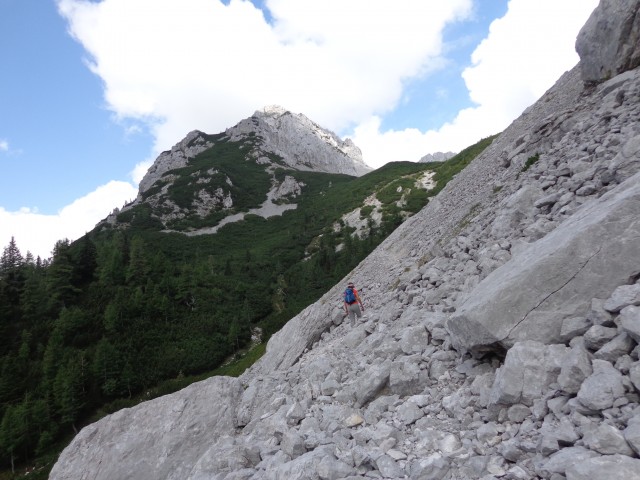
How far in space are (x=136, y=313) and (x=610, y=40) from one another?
76178mm

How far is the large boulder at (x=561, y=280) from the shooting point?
5895 mm

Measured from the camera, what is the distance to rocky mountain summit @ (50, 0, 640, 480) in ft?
14.7

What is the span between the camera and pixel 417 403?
6926mm

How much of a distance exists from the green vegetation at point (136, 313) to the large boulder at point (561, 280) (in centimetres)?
3896

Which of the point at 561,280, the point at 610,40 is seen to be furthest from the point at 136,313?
the point at 610,40

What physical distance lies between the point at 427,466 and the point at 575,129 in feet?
55.2

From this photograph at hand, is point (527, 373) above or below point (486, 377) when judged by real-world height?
above

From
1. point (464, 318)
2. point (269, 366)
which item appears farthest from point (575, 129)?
point (269, 366)

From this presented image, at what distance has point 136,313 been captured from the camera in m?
66.0

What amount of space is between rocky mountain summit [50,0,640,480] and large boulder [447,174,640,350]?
26mm

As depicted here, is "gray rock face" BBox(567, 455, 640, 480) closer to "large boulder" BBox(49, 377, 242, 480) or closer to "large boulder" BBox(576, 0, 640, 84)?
"large boulder" BBox(49, 377, 242, 480)

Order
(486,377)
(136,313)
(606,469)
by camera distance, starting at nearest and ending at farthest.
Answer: (606,469) < (486,377) < (136,313)

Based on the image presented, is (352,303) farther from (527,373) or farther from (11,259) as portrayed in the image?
(11,259)

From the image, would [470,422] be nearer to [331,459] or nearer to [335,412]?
[331,459]
